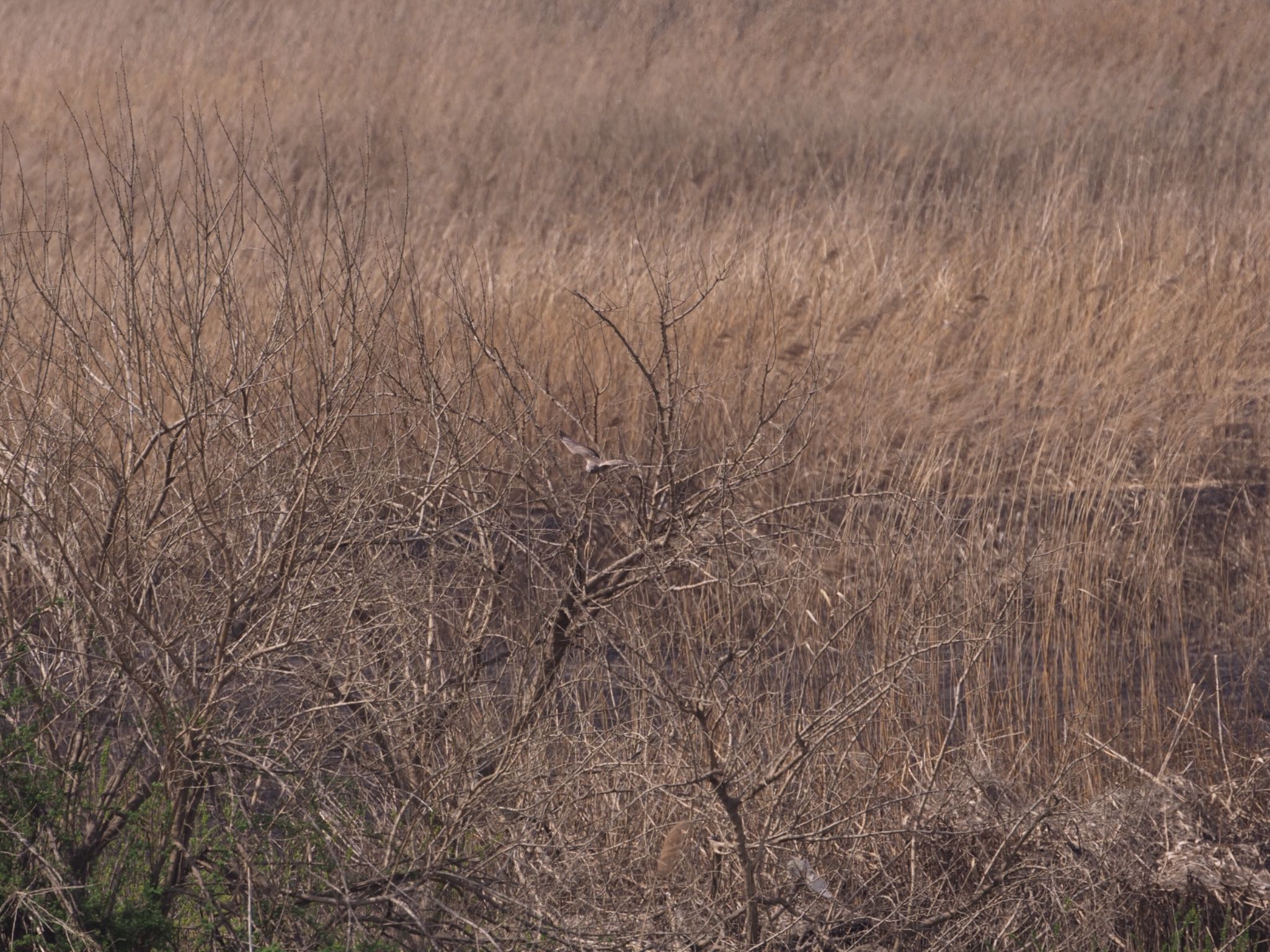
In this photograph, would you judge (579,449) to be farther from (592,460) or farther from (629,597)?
(629,597)

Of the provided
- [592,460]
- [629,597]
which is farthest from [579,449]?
[629,597]

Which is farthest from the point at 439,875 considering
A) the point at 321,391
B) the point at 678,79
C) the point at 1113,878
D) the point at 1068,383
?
the point at 678,79

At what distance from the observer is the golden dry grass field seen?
244 cm

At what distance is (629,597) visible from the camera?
3.74m

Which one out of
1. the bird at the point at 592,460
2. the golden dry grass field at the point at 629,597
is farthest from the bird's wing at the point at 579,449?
the golden dry grass field at the point at 629,597

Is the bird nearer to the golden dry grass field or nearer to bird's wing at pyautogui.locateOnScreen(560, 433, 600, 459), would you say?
bird's wing at pyautogui.locateOnScreen(560, 433, 600, 459)

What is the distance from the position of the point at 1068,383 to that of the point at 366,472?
173 inches

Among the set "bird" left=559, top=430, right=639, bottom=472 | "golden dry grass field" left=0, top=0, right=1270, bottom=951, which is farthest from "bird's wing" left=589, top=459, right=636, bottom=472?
"golden dry grass field" left=0, top=0, right=1270, bottom=951

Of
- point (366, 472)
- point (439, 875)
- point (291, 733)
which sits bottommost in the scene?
point (439, 875)

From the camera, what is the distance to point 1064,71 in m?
15.0

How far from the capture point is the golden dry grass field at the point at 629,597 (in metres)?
2.44

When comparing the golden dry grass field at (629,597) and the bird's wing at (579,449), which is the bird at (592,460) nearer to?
the bird's wing at (579,449)

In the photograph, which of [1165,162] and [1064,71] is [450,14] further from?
→ [1165,162]

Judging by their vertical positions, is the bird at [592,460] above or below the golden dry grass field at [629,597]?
above
